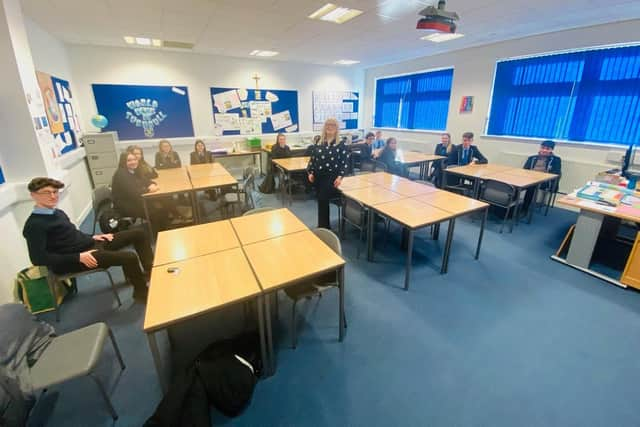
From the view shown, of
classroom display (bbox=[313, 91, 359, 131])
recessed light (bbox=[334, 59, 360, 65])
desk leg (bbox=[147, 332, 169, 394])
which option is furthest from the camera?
classroom display (bbox=[313, 91, 359, 131])

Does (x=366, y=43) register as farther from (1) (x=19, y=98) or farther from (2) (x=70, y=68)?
(2) (x=70, y=68)

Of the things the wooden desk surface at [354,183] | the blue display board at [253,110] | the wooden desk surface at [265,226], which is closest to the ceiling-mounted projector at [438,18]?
the wooden desk surface at [354,183]

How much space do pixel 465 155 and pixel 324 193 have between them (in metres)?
3.54

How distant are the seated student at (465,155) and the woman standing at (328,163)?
322 cm

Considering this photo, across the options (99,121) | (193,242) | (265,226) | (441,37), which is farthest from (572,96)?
(99,121)

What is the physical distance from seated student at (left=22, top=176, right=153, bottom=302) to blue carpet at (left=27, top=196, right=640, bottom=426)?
447mm

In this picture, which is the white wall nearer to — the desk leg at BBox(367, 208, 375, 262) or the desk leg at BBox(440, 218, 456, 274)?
the desk leg at BBox(440, 218, 456, 274)

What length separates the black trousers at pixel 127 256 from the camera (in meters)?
2.31

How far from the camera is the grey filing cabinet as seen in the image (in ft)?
16.6

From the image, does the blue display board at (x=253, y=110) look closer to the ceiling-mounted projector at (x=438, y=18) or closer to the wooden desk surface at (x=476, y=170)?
the wooden desk surface at (x=476, y=170)

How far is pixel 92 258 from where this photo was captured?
2.19m

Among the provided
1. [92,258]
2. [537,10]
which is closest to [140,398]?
[92,258]

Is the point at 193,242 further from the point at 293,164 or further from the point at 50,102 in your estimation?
the point at 50,102

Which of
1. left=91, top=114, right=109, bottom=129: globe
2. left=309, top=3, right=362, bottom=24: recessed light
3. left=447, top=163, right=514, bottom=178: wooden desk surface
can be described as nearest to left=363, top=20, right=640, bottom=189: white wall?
left=447, top=163, right=514, bottom=178: wooden desk surface
